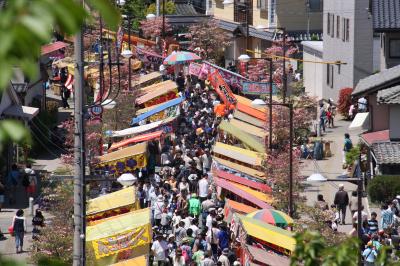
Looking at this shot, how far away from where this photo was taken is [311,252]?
6.77 meters

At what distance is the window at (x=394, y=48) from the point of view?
149 ft

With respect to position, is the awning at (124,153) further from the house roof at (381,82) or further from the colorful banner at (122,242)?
the colorful banner at (122,242)

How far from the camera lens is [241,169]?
33875mm

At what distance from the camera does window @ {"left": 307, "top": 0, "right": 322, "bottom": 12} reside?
69.0 metres

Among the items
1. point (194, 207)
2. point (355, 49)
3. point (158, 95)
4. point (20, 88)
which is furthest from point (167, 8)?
point (194, 207)

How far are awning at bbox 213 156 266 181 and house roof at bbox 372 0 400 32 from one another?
12.7m

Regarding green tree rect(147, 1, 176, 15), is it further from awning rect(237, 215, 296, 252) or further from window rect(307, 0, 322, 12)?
awning rect(237, 215, 296, 252)

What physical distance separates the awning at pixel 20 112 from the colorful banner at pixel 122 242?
17.8 m

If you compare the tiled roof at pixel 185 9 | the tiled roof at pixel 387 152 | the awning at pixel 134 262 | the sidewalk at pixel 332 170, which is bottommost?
the sidewalk at pixel 332 170

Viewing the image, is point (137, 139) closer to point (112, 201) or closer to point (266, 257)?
point (112, 201)

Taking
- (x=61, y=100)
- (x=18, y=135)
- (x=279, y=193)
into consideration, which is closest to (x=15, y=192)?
(x=279, y=193)

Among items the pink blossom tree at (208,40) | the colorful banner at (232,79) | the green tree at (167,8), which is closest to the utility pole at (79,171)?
the colorful banner at (232,79)

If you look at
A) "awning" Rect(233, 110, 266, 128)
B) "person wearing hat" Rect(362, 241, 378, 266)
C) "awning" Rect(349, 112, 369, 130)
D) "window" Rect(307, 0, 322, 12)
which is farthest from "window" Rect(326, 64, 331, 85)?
"person wearing hat" Rect(362, 241, 378, 266)

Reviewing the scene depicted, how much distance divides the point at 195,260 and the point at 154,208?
5.50m
